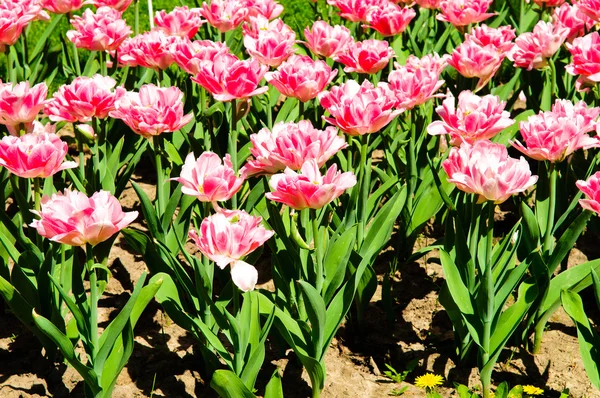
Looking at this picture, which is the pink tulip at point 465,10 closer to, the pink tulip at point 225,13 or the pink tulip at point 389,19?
the pink tulip at point 389,19

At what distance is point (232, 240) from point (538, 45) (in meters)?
1.72

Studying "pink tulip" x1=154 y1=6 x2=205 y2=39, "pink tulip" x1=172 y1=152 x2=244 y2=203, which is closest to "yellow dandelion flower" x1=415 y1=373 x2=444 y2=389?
"pink tulip" x1=172 y1=152 x2=244 y2=203

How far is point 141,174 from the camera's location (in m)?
3.88

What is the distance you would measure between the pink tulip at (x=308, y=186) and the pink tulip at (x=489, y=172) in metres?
0.29

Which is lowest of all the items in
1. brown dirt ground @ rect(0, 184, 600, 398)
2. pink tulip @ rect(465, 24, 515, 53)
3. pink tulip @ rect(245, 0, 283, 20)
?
brown dirt ground @ rect(0, 184, 600, 398)

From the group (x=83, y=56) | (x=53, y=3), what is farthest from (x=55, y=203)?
(x=83, y=56)

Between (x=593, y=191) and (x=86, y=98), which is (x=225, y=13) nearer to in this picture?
(x=86, y=98)

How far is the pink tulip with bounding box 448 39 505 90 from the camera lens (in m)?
2.98

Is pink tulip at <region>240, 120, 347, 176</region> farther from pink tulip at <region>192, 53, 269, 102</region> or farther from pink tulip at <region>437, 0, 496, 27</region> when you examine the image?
pink tulip at <region>437, 0, 496, 27</region>

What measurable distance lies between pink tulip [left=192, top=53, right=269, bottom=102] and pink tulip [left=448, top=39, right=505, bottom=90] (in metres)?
0.82

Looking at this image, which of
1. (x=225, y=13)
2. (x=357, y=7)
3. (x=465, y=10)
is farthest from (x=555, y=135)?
(x=225, y=13)

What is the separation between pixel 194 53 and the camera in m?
2.90

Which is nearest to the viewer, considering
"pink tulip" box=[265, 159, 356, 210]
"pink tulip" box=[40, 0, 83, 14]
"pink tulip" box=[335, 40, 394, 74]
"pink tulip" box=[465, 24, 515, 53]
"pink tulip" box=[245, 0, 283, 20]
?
"pink tulip" box=[265, 159, 356, 210]

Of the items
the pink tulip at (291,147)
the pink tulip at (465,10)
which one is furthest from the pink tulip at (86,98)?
the pink tulip at (465,10)
